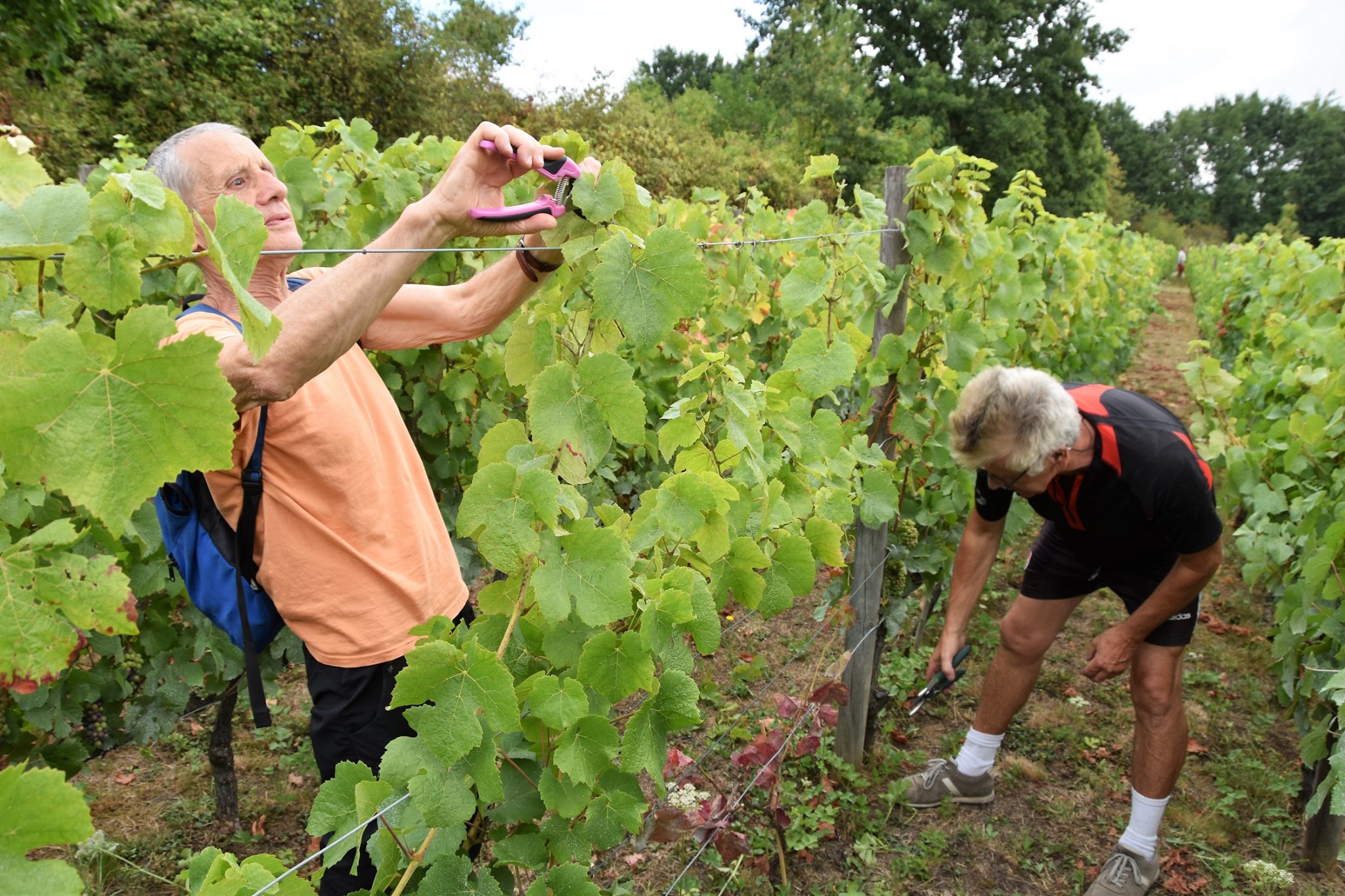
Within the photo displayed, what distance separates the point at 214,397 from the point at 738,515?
0.99 m

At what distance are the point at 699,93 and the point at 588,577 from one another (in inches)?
1500

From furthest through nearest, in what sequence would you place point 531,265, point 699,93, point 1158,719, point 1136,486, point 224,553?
1. point 699,93
2. point 1158,719
3. point 1136,486
4. point 531,265
5. point 224,553

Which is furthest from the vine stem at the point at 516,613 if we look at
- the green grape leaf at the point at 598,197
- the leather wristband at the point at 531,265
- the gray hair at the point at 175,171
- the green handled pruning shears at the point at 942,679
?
the green handled pruning shears at the point at 942,679

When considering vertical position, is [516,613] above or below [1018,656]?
above

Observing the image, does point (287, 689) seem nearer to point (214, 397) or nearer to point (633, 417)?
point (633, 417)

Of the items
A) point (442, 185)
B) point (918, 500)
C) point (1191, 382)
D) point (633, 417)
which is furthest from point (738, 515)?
point (1191, 382)

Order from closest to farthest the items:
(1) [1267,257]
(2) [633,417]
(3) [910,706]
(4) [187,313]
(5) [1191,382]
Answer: (2) [633,417]
(4) [187,313]
(3) [910,706]
(5) [1191,382]
(1) [1267,257]

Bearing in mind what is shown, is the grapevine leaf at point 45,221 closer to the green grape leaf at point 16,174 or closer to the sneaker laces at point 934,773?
the green grape leaf at point 16,174

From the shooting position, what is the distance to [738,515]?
4.91 ft

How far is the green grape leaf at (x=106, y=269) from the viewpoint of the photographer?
0.78 meters

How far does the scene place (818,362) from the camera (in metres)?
1.93

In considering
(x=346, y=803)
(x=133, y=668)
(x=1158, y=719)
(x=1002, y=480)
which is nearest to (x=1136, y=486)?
(x=1002, y=480)

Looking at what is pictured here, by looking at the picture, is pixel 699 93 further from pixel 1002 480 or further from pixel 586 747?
pixel 586 747

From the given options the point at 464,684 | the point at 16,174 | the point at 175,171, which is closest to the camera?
the point at 16,174
